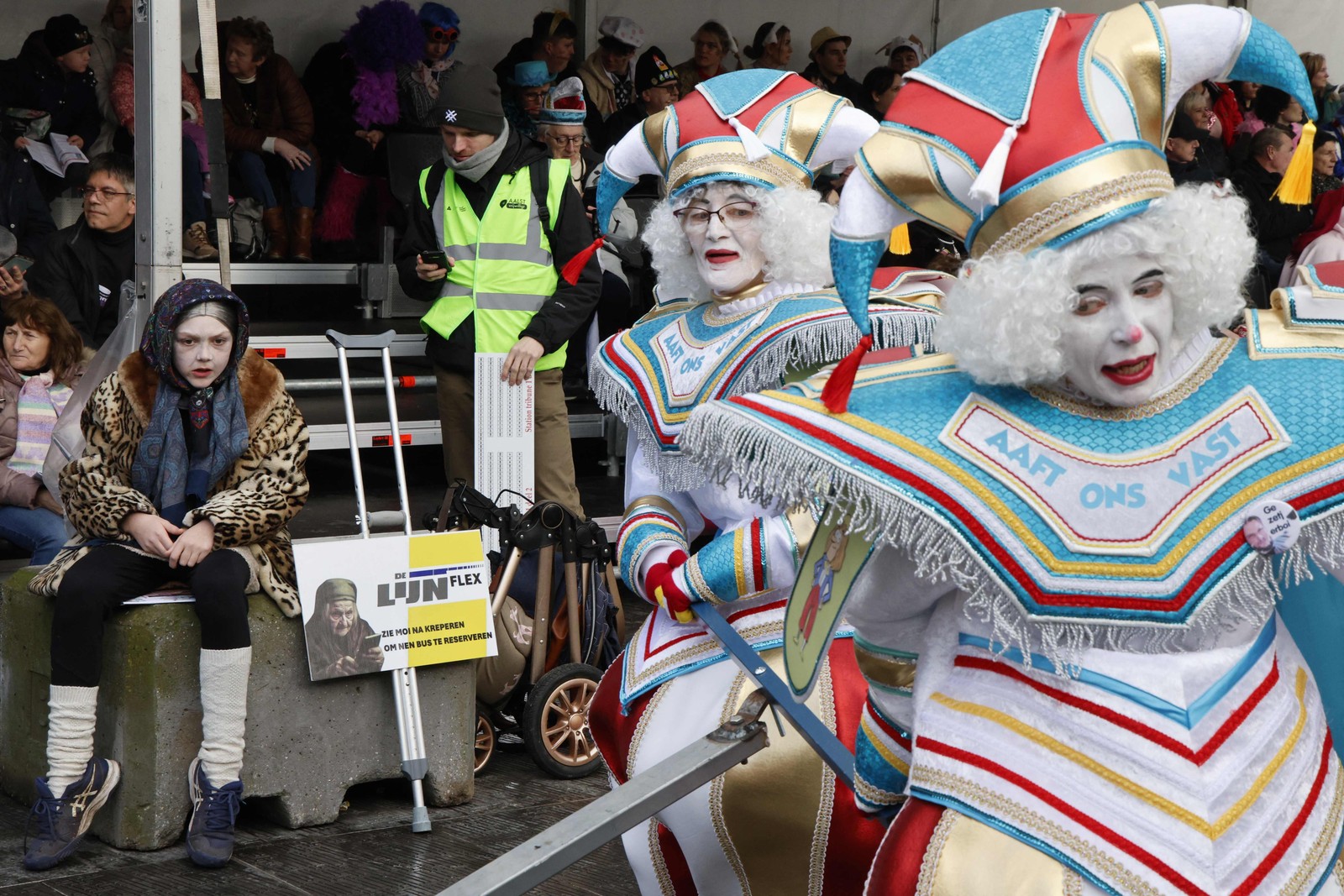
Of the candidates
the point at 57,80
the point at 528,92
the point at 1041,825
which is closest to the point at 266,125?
the point at 57,80

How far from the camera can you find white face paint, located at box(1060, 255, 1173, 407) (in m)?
1.78

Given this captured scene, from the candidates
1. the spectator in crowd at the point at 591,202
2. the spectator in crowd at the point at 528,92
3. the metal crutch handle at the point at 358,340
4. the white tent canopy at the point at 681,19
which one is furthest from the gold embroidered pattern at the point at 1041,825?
the white tent canopy at the point at 681,19

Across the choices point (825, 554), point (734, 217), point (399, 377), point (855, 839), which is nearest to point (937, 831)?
point (825, 554)

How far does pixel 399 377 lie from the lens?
7383mm

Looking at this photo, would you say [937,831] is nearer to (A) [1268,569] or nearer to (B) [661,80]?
(A) [1268,569]

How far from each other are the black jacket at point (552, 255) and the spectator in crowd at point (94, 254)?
3.33 ft

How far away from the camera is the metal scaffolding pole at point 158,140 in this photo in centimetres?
443

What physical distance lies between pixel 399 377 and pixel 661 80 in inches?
82.1

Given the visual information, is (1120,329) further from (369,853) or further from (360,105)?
(360,105)

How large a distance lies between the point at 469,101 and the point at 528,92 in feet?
5.76

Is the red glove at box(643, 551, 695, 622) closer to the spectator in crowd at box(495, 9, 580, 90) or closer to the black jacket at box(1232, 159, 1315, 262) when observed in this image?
the spectator in crowd at box(495, 9, 580, 90)

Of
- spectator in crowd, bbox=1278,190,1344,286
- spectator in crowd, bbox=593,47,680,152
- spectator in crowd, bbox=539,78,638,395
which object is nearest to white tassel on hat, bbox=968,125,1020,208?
spectator in crowd, bbox=539,78,638,395

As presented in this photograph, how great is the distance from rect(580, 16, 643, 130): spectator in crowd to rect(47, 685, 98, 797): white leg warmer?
16.4ft

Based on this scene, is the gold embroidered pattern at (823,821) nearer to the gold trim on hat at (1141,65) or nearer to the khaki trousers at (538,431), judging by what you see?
the gold trim on hat at (1141,65)
